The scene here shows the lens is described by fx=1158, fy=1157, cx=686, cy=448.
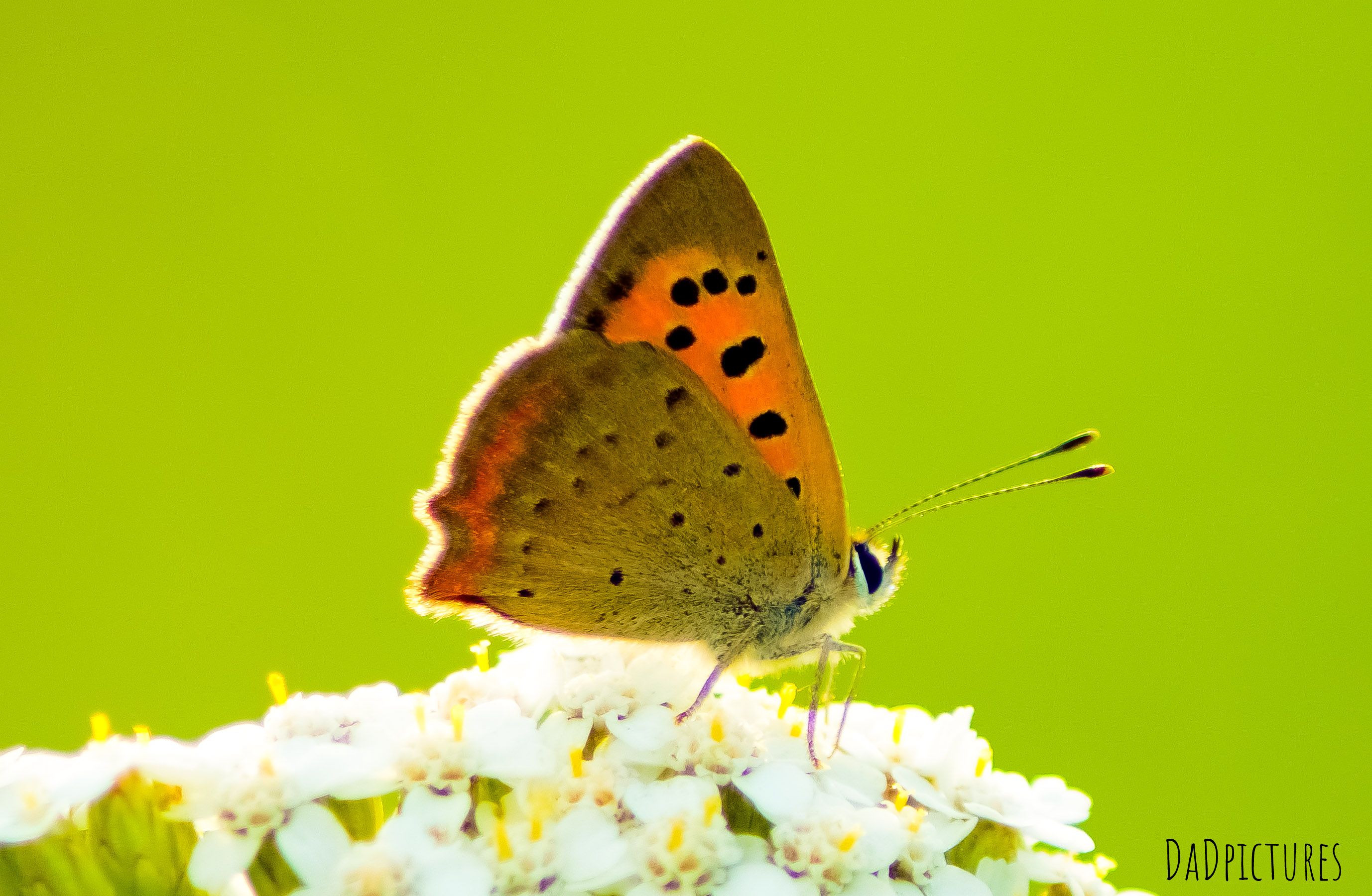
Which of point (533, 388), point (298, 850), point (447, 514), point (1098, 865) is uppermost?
point (533, 388)

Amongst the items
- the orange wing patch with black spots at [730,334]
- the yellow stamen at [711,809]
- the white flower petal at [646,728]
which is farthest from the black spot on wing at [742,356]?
the yellow stamen at [711,809]

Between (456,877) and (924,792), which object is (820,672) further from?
(456,877)

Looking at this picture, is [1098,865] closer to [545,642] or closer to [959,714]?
[959,714]

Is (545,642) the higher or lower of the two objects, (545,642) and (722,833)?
the higher

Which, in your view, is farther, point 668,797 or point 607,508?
point 607,508

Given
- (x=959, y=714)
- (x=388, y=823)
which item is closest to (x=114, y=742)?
Answer: (x=388, y=823)

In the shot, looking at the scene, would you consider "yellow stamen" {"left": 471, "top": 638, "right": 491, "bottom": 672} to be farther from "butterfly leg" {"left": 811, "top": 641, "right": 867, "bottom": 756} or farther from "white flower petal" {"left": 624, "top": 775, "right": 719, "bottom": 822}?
"butterfly leg" {"left": 811, "top": 641, "right": 867, "bottom": 756}

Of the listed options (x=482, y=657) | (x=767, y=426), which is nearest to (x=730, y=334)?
(x=767, y=426)

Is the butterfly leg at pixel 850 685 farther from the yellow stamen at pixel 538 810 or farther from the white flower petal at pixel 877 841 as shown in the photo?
the yellow stamen at pixel 538 810
